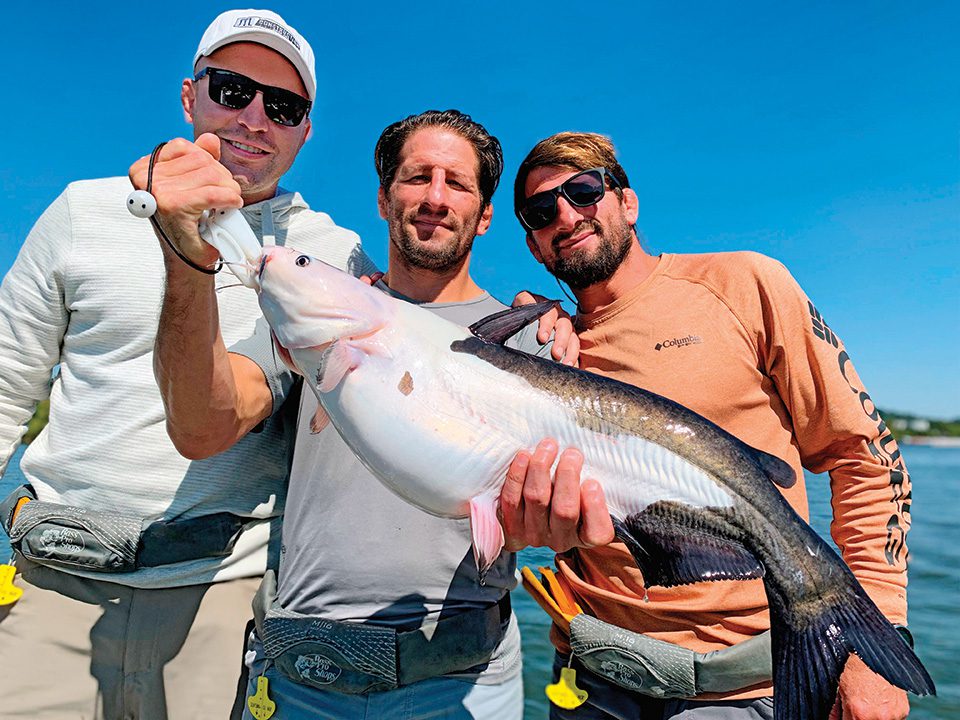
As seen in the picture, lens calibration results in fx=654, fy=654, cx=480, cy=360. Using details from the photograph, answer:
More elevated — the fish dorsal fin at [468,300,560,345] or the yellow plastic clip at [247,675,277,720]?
the fish dorsal fin at [468,300,560,345]

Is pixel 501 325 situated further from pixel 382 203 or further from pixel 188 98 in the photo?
pixel 188 98

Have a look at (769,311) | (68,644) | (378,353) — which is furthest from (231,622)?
(769,311)

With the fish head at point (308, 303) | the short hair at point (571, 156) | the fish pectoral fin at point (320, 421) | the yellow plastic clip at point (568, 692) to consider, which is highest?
the short hair at point (571, 156)

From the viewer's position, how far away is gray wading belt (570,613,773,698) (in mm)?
2801

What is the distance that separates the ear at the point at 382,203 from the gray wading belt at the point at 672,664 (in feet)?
7.72

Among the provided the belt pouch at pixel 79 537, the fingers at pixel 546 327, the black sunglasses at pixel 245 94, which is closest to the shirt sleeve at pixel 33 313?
the belt pouch at pixel 79 537

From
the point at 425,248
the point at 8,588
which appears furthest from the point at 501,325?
the point at 8,588

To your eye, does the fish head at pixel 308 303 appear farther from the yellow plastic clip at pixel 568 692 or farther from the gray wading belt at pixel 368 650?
the yellow plastic clip at pixel 568 692

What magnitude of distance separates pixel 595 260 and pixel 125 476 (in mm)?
2595

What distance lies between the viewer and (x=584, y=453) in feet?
7.69

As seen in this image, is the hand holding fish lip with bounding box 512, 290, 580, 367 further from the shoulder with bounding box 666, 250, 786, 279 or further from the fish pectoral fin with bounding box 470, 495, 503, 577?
the fish pectoral fin with bounding box 470, 495, 503, 577

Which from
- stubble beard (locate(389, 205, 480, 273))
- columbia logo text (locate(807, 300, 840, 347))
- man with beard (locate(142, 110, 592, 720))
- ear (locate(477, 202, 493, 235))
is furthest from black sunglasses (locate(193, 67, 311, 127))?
columbia logo text (locate(807, 300, 840, 347))

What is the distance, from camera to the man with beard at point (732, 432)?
292 cm

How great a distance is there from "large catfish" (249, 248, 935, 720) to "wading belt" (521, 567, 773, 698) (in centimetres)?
48
